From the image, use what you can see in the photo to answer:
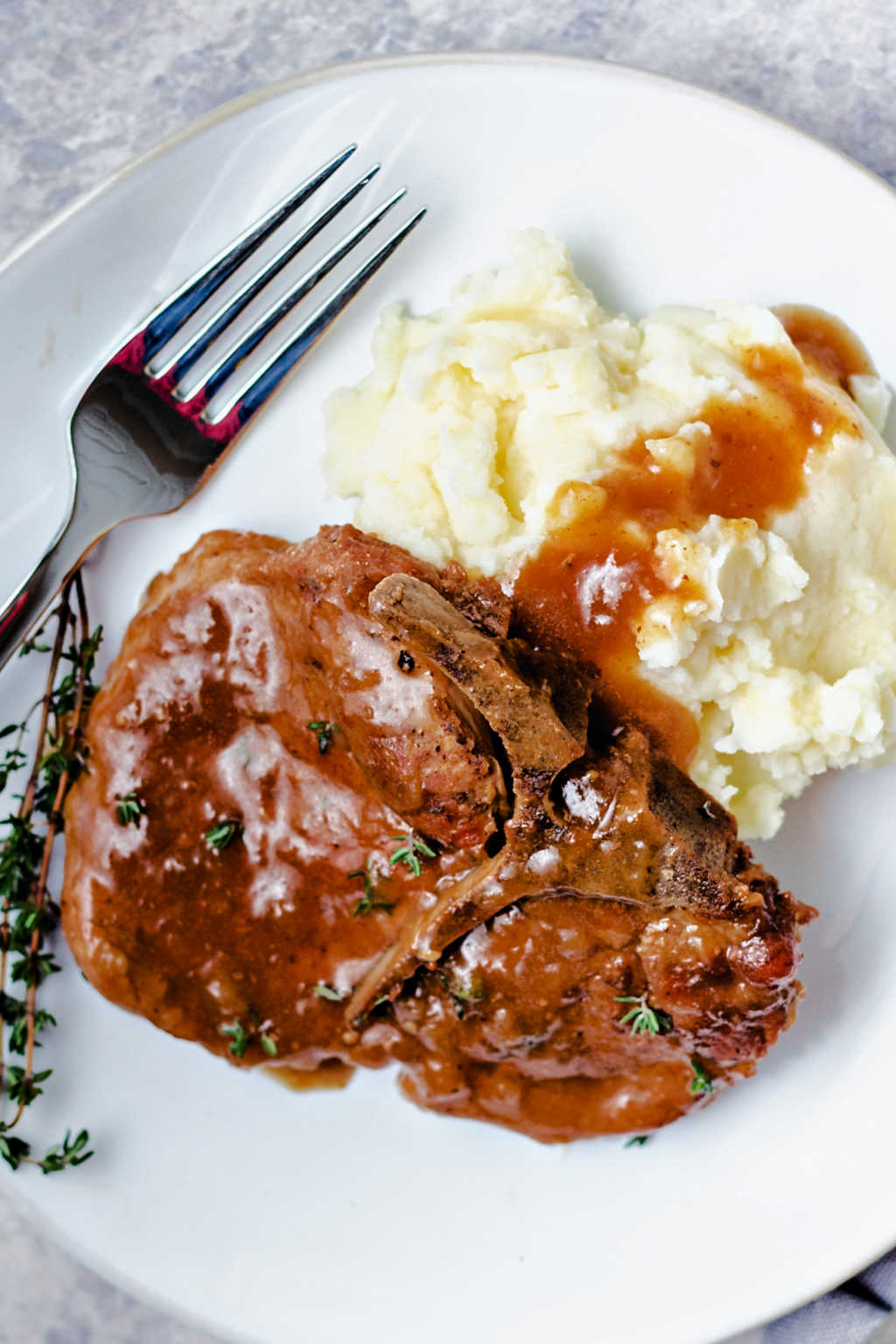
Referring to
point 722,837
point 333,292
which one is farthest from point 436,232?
point 722,837

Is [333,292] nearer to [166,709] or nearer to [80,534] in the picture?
[80,534]

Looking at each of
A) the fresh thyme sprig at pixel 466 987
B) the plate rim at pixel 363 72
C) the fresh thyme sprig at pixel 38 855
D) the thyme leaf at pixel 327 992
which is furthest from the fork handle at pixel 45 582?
the fresh thyme sprig at pixel 466 987

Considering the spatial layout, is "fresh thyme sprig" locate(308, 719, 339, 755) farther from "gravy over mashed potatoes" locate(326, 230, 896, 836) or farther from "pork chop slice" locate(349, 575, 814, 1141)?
"gravy over mashed potatoes" locate(326, 230, 896, 836)

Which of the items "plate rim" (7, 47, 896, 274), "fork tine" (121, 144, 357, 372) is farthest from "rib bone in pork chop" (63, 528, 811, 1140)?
"plate rim" (7, 47, 896, 274)

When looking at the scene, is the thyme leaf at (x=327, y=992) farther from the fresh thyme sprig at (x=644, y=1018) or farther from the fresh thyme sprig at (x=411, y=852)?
the fresh thyme sprig at (x=644, y=1018)

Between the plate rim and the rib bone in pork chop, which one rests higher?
the plate rim
